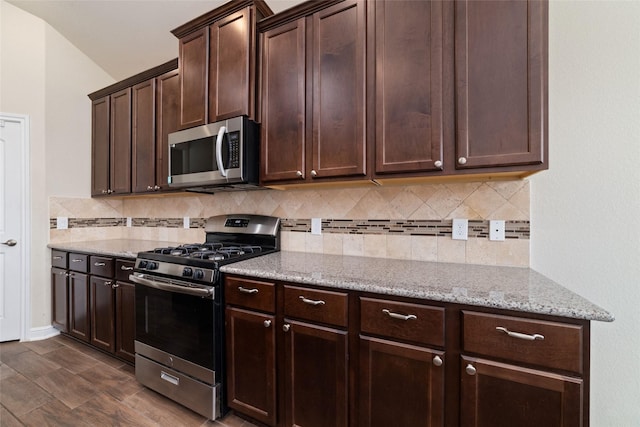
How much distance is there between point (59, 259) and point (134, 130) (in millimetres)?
1476

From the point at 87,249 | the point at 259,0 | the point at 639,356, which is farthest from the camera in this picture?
the point at 87,249

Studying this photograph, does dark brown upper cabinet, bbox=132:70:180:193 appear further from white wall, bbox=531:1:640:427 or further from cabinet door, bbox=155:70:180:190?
white wall, bbox=531:1:640:427

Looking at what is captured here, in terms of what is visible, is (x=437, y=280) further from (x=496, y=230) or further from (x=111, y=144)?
(x=111, y=144)

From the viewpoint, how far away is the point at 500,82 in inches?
49.3

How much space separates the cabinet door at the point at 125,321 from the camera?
207cm

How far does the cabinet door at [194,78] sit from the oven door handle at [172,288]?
117 centimetres

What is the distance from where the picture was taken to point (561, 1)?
1425 mm

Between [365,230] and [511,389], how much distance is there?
111 centimetres

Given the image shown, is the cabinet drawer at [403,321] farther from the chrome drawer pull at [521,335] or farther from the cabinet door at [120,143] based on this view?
the cabinet door at [120,143]

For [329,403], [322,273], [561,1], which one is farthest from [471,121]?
[329,403]

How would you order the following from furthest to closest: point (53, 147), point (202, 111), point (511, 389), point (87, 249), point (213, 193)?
point (53, 147) → point (213, 193) → point (87, 249) → point (202, 111) → point (511, 389)

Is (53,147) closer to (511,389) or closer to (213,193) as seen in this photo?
(213,193)

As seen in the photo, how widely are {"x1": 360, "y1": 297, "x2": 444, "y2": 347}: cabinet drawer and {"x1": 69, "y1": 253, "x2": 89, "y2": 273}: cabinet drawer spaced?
2556mm

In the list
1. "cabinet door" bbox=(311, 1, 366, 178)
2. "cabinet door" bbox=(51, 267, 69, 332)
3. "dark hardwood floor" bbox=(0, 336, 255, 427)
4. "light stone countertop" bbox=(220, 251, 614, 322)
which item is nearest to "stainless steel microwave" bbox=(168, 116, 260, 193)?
"cabinet door" bbox=(311, 1, 366, 178)
